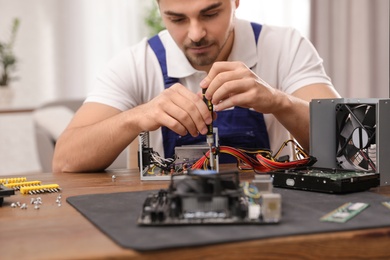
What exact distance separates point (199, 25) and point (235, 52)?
0.25 metres

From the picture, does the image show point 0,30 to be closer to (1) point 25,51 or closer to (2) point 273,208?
(1) point 25,51

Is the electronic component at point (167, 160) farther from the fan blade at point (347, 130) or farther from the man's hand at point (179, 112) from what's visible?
the fan blade at point (347, 130)

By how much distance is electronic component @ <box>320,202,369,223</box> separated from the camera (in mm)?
918

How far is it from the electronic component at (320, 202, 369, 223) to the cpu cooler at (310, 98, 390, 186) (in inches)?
10.5

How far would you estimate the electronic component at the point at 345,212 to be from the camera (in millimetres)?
918

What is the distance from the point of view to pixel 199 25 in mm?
1770

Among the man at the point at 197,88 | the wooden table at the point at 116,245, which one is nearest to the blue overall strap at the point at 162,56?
the man at the point at 197,88

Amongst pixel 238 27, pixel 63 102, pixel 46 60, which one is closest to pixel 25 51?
pixel 46 60

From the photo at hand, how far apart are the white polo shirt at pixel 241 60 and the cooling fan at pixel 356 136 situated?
23.4 inches

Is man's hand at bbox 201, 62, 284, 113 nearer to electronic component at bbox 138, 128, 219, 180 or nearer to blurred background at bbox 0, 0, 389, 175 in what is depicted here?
electronic component at bbox 138, 128, 219, 180

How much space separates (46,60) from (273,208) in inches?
147

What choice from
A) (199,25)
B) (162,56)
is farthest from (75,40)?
(199,25)

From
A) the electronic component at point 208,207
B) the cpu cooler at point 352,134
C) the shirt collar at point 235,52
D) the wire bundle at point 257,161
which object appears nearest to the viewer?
the electronic component at point 208,207

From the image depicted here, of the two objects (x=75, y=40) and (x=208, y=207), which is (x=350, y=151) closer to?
(x=208, y=207)
